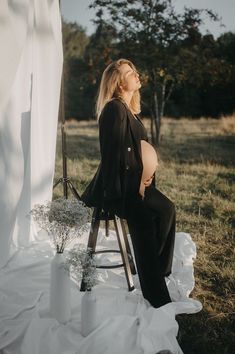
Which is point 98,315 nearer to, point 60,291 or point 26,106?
point 60,291

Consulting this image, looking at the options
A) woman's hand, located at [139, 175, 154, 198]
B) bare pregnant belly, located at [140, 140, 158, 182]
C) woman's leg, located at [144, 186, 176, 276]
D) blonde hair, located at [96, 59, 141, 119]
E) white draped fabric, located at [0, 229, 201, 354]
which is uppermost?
blonde hair, located at [96, 59, 141, 119]

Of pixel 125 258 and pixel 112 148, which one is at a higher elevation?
pixel 112 148

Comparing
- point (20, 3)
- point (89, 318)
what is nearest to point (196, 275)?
point (89, 318)

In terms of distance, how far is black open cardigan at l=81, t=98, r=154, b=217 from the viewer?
3160 mm

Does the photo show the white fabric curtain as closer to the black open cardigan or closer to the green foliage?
the black open cardigan

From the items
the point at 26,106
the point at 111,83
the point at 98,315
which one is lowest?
the point at 98,315

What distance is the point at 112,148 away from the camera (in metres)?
3.16

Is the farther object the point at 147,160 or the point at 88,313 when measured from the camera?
the point at 147,160

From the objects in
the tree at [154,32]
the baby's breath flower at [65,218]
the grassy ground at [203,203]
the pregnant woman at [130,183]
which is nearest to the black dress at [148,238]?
the pregnant woman at [130,183]

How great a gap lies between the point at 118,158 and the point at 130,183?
236 millimetres

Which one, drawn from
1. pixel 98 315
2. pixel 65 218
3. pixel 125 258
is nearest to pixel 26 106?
pixel 65 218

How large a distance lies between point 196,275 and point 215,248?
0.70 metres

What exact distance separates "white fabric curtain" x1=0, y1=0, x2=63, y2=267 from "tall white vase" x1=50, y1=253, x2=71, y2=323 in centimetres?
95

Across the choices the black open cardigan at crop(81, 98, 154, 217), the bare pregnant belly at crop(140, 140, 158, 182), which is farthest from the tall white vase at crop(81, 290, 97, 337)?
the bare pregnant belly at crop(140, 140, 158, 182)
